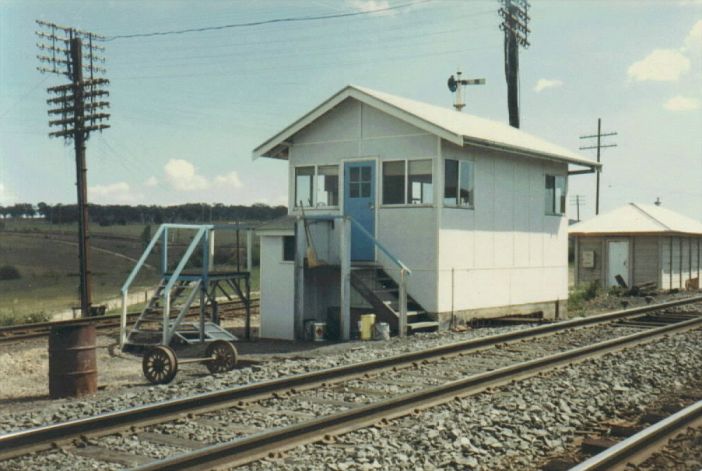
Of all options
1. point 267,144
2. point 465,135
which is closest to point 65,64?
point 267,144

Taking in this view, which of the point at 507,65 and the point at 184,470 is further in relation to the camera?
the point at 507,65

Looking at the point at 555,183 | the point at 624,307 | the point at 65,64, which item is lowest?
the point at 624,307

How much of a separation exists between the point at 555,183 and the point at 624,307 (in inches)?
190

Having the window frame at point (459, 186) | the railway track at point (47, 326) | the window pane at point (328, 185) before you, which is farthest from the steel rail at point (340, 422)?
the railway track at point (47, 326)

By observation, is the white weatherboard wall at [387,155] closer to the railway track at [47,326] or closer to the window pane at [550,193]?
the railway track at [47,326]

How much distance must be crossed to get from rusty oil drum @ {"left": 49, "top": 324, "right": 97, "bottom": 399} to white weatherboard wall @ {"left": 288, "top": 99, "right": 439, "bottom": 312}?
7.40m

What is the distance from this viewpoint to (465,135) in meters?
15.7

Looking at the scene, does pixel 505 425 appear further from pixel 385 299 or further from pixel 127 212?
pixel 127 212

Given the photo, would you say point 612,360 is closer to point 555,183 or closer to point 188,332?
point 188,332

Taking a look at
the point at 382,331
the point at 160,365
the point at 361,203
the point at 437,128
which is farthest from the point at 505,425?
the point at 361,203

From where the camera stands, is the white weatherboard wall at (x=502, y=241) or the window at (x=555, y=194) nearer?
the white weatherboard wall at (x=502, y=241)

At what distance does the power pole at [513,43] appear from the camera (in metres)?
31.0

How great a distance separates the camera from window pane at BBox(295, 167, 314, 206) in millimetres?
17984

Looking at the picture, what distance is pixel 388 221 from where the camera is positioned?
16.8 meters
